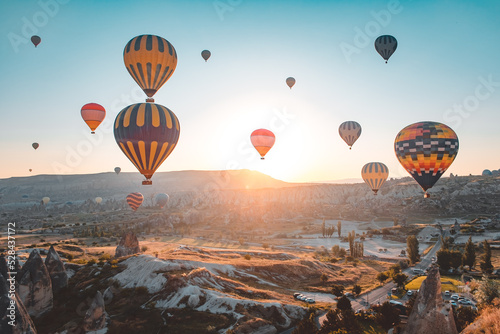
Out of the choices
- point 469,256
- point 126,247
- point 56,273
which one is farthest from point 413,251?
point 56,273

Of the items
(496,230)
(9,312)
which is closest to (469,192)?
(496,230)

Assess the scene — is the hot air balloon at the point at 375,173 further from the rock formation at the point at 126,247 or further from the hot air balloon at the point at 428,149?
the rock formation at the point at 126,247

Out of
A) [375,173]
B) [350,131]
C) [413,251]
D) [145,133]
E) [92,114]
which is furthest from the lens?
[375,173]

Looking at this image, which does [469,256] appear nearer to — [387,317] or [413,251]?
[413,251]

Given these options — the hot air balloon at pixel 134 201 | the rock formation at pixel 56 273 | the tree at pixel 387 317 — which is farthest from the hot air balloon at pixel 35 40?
the tree at pixel 387 317

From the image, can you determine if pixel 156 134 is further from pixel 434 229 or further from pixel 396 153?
pixel 434 229

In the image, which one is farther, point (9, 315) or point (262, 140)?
point (262, 140)
